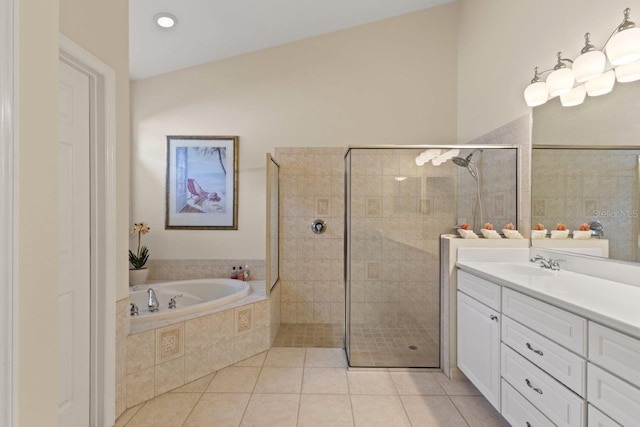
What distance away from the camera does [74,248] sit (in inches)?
66.1

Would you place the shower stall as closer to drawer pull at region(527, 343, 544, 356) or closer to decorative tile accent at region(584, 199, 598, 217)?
decorative tile accent at region(584, 199, 598, 217)

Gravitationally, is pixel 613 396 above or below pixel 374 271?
below

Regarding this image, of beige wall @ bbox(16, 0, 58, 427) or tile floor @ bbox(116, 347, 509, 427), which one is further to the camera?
tile floor @ bbox(116, 347, 509, 427)

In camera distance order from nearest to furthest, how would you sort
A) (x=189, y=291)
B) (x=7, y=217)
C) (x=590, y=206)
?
(x=7, y=217), (x=590, y=206), (x=189, y=291)

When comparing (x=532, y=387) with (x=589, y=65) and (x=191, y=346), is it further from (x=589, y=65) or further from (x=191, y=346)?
(x=191, y=346)

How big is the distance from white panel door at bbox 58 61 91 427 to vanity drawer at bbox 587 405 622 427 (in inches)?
87.1

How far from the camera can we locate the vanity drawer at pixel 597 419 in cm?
109

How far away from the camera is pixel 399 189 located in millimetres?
2586

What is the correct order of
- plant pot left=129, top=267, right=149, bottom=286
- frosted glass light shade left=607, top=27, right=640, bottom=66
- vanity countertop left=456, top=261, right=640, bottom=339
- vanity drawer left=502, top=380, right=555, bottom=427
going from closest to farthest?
vanity countertop left=456, top=261, right=640, bottom=339 < vanity drawer left=502, top=380, right=555, bottom=427 < frosted glass light shade left=607, top=27, right=640, bottom=66 < plant pot left=129, top=267, right=149, bottom=286

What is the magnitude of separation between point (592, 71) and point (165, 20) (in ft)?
9.87

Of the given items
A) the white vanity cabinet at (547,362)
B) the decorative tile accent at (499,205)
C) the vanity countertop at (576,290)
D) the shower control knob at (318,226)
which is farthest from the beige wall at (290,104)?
→ the white vanity cabinet at (547,362)

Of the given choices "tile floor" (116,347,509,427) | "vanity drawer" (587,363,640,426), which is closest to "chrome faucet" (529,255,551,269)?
"tile floor" (116,347,509,427)

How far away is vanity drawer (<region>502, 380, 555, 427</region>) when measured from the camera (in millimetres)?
1421

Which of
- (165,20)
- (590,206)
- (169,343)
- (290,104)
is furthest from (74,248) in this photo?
(590,206)
